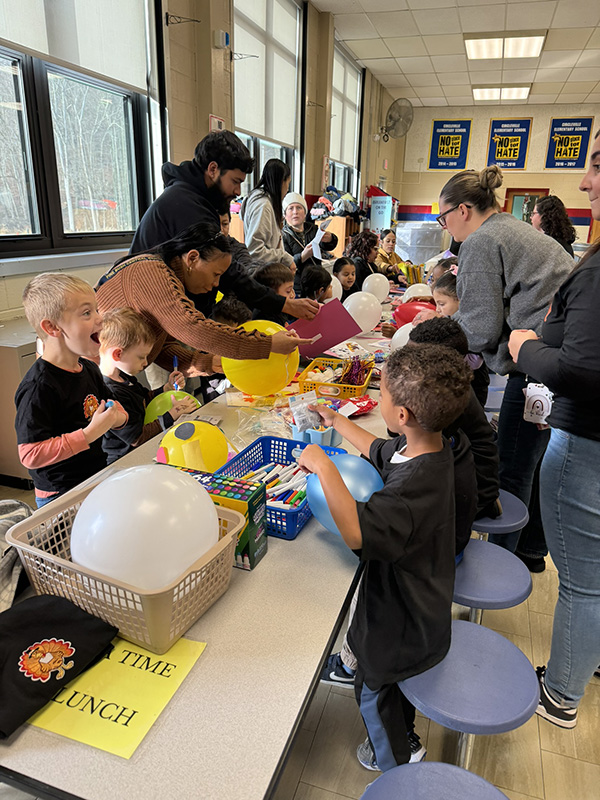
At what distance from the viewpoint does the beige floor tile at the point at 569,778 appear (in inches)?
55.6

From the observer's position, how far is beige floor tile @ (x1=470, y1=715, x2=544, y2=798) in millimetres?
1438

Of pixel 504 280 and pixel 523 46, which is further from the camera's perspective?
pixel 523 46

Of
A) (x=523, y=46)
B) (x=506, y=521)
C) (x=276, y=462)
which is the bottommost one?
(x=506, y=521)

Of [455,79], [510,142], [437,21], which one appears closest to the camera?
[437,21]

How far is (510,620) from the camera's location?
80.5 inches

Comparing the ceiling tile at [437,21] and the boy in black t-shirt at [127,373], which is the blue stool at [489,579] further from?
the ceiling tile at [437,21]

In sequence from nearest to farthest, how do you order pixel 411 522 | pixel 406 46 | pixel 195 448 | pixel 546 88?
pixel 411 522
pixel 195 448
pixel 406 46
pixel 546 88

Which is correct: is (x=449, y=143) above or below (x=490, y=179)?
above

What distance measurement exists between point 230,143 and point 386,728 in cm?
197

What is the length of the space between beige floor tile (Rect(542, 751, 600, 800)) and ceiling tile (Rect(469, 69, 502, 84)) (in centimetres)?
880

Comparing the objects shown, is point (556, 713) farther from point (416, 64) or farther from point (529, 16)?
point (416, 64)

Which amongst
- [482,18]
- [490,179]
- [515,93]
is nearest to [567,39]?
[482,18]

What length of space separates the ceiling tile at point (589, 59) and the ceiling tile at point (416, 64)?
197 centimetres

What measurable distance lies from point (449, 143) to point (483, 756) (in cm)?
1155
